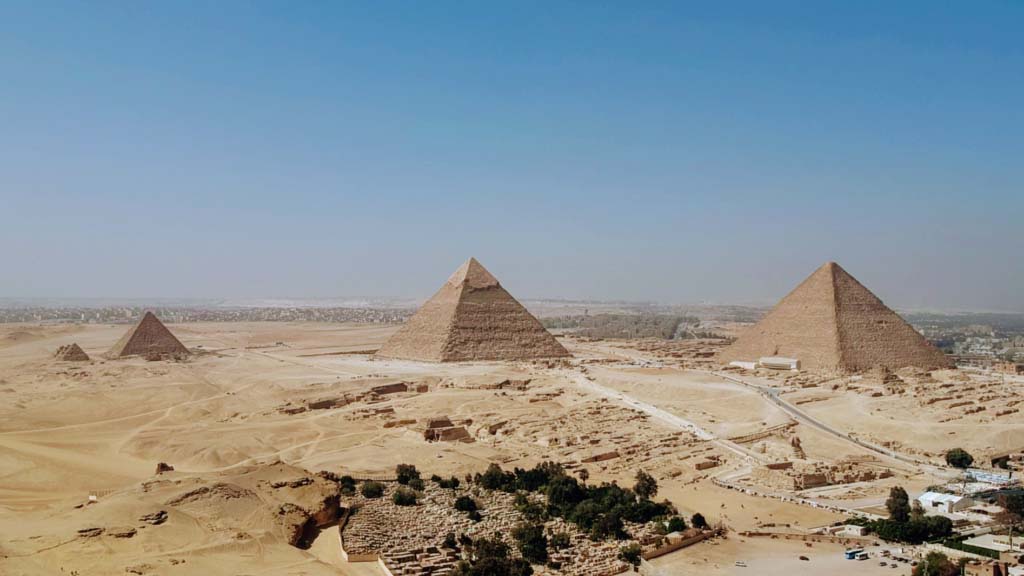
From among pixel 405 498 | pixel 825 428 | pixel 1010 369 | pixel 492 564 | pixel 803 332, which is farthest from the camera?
pixel 1010 369

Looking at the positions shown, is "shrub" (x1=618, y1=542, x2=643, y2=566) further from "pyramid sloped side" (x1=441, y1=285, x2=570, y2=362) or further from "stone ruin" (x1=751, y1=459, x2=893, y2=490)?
"pyramid sloped side" (x1=441, y1=285, x2=570, y2=362)

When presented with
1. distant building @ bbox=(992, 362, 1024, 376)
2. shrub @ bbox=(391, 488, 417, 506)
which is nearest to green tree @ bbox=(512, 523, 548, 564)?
shrub @ bbox=(391, 488, 417, 506)

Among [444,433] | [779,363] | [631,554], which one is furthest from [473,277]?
[631,554]

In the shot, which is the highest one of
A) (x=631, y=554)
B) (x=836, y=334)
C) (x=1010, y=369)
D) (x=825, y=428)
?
(x=836, y=334)

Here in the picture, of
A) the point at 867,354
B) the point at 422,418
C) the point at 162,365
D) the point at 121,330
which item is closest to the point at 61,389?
the point at 162,365

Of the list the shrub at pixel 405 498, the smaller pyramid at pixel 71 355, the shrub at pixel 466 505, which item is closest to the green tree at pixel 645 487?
the shrub at pixel 466 505

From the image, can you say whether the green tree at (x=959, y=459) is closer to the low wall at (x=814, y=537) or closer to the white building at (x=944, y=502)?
the white building at (x=944, y=502)

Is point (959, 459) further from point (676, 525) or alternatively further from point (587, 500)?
point (587, 500)
